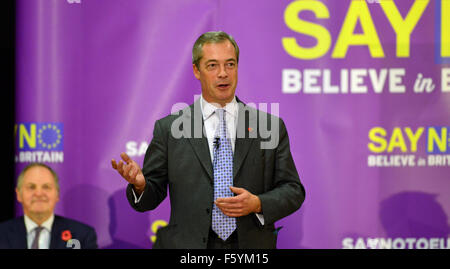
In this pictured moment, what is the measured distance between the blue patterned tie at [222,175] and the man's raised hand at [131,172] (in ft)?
1.23

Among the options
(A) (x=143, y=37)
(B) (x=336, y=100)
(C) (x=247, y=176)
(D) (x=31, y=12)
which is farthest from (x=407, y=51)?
(D) (x=31, y=12)

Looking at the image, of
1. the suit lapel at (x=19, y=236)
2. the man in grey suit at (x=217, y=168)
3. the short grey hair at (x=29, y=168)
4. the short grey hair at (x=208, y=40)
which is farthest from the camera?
the short grey hair at (x=29, y=168)

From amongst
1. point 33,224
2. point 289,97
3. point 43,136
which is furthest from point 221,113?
point 33,224

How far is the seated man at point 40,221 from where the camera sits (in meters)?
3.17

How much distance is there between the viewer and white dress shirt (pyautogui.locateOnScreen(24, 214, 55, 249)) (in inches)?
124

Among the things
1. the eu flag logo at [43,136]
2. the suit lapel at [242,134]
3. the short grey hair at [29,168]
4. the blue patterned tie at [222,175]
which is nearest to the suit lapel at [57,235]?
the short grey hair at [29,168]

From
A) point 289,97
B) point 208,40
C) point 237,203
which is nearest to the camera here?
point 237,203

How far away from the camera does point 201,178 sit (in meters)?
2.45

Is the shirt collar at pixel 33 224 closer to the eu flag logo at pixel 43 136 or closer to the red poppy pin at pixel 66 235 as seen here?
the red poppy pin at pixel 66 235

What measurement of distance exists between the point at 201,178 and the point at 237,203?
1.00ft

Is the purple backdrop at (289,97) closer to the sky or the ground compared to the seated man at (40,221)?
closer to the sky

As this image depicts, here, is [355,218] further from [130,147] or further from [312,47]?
[130,147]

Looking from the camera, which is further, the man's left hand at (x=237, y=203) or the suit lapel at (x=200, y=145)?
the suit lapel at (x=200, y=145)

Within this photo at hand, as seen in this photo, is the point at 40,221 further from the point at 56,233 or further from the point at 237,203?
the point at 237,203
